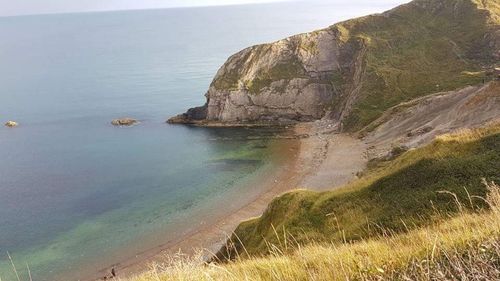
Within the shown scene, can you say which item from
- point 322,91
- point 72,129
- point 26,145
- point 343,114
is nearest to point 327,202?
point 343,114

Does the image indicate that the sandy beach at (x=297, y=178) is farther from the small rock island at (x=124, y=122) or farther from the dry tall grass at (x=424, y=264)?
the small rock island at (x=124, y=122)

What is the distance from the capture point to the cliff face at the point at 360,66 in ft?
295

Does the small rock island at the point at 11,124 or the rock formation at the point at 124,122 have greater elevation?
the small rock island at the point at 11,124

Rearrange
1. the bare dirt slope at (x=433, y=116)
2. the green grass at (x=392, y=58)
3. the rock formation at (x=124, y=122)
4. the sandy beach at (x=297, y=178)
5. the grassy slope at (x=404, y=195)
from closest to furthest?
1. the grassy slope at (x=404, y=195)
2. the sandy beach at (x=297, y=178)
3. the bare dirt slope at (x=433, y=116)
4. the green grass at (x=392, y=58)
5. the rock formation at (x=124, y=122)

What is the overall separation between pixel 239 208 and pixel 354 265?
52.8 meters

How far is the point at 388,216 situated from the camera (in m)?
18.8

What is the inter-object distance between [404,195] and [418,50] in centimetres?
8907

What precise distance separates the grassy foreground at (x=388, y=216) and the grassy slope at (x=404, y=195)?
4 cm

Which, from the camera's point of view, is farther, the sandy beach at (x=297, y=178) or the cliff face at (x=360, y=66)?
the cliff face at (x=360, y=66)

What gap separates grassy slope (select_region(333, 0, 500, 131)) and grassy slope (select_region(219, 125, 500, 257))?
61.4 metres

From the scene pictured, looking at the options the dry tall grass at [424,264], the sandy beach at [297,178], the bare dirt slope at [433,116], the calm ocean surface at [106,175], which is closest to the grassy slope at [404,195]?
the dry tall grass at [424,264]

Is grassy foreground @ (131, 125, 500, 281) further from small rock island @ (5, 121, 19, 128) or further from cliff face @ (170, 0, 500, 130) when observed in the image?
small rock island @ (5, 121, 19, 128)

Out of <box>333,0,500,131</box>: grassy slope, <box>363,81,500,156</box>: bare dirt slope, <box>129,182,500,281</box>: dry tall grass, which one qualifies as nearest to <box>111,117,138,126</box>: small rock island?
<box>333,0,500,131</box>: grassy slope

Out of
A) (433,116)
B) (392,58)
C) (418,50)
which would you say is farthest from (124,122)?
(418,50)
